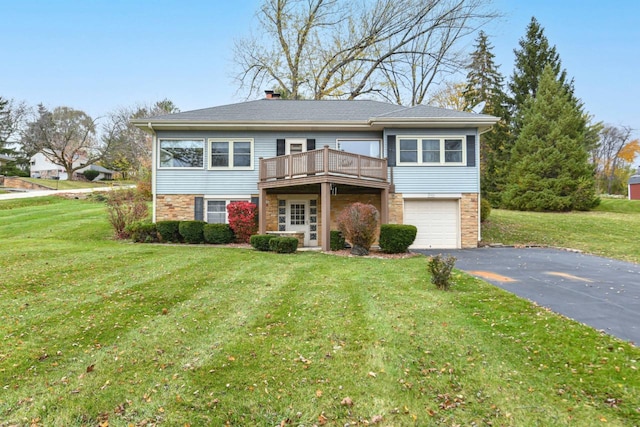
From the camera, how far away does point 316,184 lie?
13.1 metres

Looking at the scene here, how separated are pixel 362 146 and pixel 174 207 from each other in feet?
26.7

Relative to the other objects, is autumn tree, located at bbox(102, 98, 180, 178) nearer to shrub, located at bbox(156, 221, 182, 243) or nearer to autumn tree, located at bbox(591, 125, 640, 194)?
shrub, located at bbox(156, 221, 182, 243)

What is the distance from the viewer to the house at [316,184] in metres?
13.5

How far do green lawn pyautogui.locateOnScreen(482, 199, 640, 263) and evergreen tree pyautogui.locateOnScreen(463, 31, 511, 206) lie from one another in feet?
16.5

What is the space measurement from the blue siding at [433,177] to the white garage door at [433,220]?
21.8 inches

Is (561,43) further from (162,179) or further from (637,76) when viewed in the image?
(162,179)

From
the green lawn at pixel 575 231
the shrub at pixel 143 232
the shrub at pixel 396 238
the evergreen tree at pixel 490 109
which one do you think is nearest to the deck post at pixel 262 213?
the shrub at pixel 143 232

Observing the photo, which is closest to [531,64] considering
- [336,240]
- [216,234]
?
[336,240]

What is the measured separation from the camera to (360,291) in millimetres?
6527

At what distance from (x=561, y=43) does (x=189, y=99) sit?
35688 mm

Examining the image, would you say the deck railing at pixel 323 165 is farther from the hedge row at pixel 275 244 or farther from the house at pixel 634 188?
the house at pixel 634 188

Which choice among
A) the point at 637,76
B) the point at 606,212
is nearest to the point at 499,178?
the point at 606,212

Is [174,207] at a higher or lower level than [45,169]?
lower

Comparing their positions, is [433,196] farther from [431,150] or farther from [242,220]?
[242,220]
